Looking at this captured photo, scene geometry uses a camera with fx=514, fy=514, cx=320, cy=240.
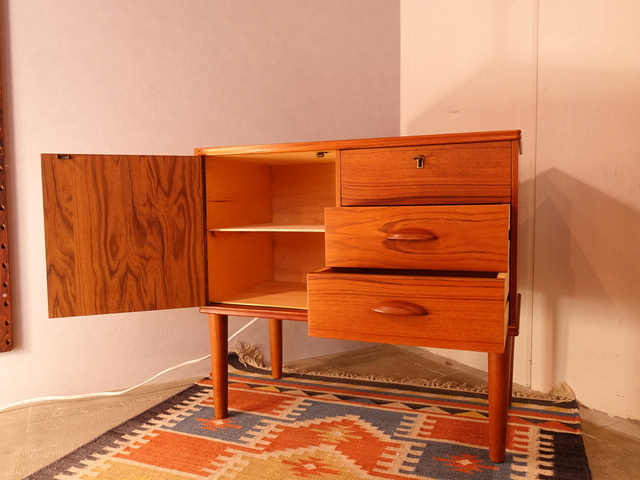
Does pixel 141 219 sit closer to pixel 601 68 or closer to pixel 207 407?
pixel 207 407

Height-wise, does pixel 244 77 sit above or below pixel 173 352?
above

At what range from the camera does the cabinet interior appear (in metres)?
1.37

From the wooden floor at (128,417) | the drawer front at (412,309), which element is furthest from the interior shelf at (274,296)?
the wooden floor at (128,417)

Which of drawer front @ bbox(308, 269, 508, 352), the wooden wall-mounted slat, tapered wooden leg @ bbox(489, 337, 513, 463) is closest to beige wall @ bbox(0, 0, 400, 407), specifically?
the wooden wall-mounted slat

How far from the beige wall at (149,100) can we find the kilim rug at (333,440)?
1.00ft

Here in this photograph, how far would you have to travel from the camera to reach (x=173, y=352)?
5.60ft

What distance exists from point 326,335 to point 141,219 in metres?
0.55

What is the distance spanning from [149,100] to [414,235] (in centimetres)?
101

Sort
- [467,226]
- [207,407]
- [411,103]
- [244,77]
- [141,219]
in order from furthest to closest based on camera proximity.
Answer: [411,103], [244,77], [207,407], [141,219], [467,226]

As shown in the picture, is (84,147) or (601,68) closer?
(601,68)

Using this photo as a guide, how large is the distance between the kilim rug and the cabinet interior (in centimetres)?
32

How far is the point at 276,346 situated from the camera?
1.68m

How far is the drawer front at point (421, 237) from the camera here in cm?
103

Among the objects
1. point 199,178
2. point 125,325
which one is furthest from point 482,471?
point 125,325
